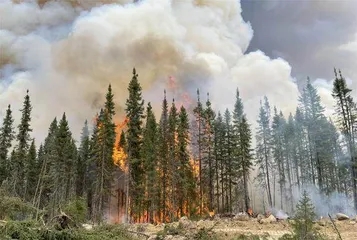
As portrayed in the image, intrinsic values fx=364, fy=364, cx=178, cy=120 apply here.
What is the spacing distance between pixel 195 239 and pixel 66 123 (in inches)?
1675

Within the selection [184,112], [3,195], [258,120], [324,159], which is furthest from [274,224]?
[258,120]

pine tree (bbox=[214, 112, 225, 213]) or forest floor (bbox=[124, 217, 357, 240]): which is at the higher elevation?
pine tree (bbox=[214, 112, 225, 213])

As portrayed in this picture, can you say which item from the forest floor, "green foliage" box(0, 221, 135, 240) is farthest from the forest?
"green foliage" box(0, 221, 135, 240)

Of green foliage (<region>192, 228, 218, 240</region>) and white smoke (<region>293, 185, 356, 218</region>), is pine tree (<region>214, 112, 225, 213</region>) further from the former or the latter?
green foliage (<region>192, 228, 218, 240</region>)

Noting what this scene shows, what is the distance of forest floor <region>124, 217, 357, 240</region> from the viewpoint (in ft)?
85.5

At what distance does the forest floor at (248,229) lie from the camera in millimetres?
26062

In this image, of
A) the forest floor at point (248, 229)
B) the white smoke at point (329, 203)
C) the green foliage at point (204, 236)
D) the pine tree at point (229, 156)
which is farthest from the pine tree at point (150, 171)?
the green foliage at point (204, 236)

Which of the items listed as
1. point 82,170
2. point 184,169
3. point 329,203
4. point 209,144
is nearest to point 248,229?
point 329,203

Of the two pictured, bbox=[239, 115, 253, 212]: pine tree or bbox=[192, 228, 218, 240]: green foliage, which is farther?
bbox=[239, 115, 253, 212]: pine tree

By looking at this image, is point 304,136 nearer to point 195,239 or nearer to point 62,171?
point 62,171

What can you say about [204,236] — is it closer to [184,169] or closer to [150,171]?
[150,171]

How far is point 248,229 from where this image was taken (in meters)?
31.2

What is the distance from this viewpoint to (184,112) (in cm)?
6350

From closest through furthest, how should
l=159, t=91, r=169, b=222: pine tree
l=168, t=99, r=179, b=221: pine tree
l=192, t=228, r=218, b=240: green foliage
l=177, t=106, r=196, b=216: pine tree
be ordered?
l=192, t=228, r=218, b=240: green foliage, l=168, t=99, r=179, b=221: pine tree, l=159, t=91, r=169, b=222: pine tree, l=177, t=106, r=196, b=216: pine tree
